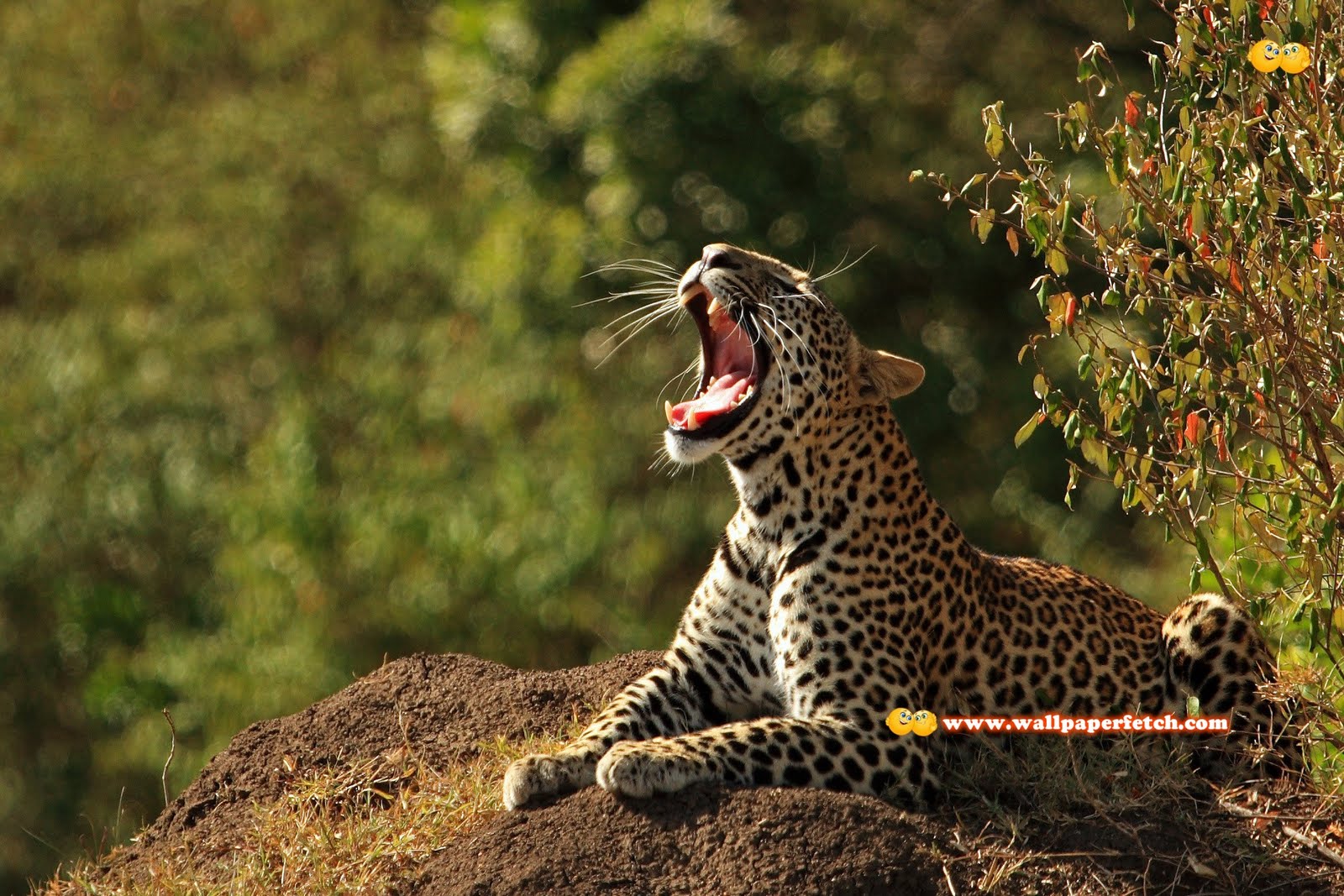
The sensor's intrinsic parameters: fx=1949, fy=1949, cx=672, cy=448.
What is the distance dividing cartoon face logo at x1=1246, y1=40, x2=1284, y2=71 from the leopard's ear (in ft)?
5.58

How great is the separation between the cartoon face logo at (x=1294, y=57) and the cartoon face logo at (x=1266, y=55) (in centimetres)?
1

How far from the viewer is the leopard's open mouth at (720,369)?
261 inches

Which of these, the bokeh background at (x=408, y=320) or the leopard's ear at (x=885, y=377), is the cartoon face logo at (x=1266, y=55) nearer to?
the leopard's ear at (x=885, y=377)

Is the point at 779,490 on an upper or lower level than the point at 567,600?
upper

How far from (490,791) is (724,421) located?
1.46 metres

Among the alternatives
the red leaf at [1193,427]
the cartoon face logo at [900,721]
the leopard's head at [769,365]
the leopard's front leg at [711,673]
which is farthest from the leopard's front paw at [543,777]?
the red leaf at [1193,427]

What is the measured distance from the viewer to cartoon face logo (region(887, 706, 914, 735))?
624 centimetres

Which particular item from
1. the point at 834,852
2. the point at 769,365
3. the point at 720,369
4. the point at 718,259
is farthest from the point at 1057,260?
the point at 834,852

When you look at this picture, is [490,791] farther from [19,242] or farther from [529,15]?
[19,242]

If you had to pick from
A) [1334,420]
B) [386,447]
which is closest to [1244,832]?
[1334,420]

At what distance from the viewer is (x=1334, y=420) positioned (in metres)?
5.71

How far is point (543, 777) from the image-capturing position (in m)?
6.18

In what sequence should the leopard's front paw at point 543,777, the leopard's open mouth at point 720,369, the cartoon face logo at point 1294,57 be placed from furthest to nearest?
the leopard's open mouth at point 720,369
the leopard's front paw at point 543,777
the cartoon face logo at point 1294,57

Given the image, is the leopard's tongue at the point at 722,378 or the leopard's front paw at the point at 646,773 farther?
the leopard's tongue at the point at 722,378
